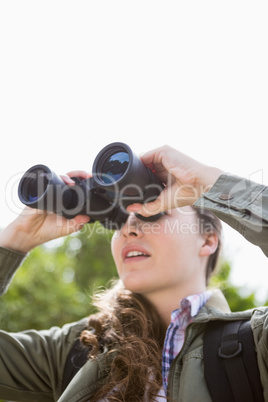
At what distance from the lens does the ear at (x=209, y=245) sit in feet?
6.96

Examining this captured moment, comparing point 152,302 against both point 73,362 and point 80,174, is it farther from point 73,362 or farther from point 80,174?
point 80,174

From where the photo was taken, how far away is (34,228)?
2203mm

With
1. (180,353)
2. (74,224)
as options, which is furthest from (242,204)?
(74,224)

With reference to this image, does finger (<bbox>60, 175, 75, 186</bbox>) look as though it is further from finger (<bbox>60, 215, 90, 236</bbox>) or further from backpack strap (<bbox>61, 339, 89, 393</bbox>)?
backpack strap (<bbox>61, 339, 89, 393</bbox>)

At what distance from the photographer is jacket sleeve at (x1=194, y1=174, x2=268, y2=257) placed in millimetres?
1417

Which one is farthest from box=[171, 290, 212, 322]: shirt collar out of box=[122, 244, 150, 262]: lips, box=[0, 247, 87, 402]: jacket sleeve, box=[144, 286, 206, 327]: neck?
box=[0, 247, 87, 402]: jacket sleeve

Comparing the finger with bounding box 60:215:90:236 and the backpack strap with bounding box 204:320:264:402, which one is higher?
the finger with bounding box 60:215:90:236

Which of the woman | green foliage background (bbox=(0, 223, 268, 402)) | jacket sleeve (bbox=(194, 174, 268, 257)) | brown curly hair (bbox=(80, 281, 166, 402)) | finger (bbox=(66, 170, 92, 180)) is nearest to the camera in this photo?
jacket sleeve (bbox=(194, 174, 268, 257))

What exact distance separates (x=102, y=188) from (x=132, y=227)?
0.31 m

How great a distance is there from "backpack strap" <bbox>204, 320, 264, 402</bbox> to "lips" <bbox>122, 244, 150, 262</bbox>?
19.0 inches

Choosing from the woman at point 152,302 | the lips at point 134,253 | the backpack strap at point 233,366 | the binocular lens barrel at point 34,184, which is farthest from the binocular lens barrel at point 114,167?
the backpack strap at point 233,366

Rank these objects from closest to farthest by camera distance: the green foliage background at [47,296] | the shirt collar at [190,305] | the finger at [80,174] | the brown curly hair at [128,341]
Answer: the brown curly hair at [128,341]
the shirt collar at [190,305]
the finger at [80,174]
the green foliage background at [47,296]

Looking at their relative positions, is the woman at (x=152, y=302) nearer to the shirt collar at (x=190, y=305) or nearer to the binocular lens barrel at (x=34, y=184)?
the shirt collar at (x=190, y=305)

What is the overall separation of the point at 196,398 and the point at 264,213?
0.67 metres
